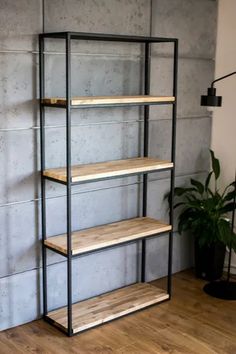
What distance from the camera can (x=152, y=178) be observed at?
12.9ft

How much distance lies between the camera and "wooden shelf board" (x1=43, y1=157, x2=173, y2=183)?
311 centimetres

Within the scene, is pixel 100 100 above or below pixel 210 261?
above

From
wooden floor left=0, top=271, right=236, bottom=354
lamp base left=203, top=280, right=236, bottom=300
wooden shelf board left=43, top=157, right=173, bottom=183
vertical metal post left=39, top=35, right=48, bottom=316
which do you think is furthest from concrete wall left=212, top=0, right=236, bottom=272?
vertical metal post left=39, top=35, right=48, bottom=316

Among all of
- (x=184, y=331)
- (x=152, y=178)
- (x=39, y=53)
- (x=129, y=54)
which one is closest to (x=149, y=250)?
(x=152, y=178)

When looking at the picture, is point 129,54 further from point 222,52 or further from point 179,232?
point 179,232

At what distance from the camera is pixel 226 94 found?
4.15m

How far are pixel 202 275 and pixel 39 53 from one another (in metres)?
2.05

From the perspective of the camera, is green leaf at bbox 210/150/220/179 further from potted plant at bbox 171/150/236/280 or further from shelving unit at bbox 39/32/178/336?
shelving unit at bbox 39/32/178/336

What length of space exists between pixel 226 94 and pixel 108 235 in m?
1.51

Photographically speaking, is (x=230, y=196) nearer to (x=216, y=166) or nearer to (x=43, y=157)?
(x=216, y=166)

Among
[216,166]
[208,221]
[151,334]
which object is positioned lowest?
[151,334]

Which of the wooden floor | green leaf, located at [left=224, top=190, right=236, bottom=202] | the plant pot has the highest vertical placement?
green leaf, located at [left=224, top=190, right=236, bottom=202]

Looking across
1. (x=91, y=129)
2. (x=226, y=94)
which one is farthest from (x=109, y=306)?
(x=226, y=94)

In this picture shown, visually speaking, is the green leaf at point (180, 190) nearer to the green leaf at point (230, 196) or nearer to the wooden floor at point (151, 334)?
the green leaf at point (230, 196)
